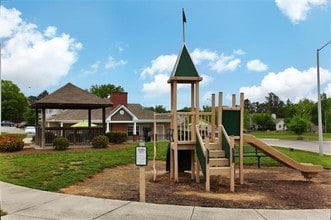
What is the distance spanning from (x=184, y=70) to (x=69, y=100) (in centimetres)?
1336

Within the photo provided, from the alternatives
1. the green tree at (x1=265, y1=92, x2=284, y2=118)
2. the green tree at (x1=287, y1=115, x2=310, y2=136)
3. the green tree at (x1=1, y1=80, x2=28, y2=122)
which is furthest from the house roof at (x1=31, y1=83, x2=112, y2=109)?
the green tree at (x1=265, y1=92, x2=284, y2=118)

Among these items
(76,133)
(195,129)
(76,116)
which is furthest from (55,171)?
(76,116)

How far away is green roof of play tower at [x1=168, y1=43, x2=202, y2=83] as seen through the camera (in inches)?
467

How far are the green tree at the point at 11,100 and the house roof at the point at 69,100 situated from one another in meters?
77.7

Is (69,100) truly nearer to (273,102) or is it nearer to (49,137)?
(49,137)

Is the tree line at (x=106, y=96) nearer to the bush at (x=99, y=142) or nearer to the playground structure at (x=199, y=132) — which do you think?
the bush at (x=99, y=142)

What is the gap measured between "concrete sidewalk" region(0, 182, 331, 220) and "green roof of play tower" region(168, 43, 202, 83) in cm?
524

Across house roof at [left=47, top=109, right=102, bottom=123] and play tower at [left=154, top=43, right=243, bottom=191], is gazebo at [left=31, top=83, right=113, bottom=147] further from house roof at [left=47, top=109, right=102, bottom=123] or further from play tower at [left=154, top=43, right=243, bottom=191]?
house roof at [left=47, top=109, right=102, bottom=123]

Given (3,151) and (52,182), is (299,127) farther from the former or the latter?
(52,182)

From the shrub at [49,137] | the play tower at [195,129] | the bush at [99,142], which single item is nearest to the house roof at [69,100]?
the shrub at [49,137]

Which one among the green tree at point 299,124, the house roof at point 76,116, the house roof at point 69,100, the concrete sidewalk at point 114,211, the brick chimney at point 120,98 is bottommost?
the concrete sidewalk at point 114,211

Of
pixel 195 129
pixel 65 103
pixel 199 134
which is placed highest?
pixel 65 103

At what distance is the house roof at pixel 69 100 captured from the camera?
74.9 ft

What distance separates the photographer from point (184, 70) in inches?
472
